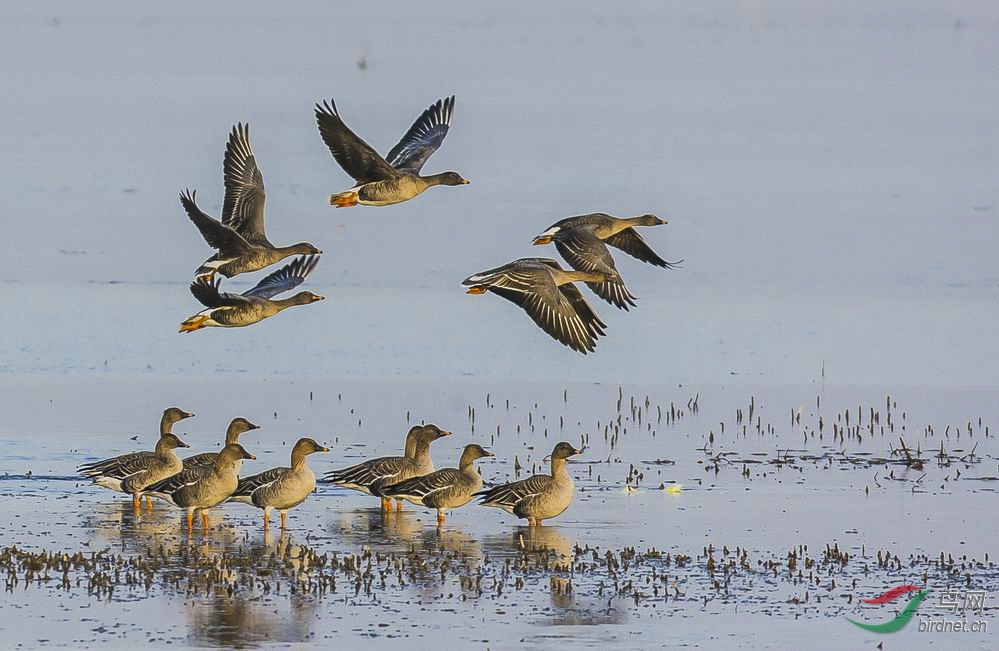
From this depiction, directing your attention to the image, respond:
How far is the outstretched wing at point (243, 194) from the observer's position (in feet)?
57.0


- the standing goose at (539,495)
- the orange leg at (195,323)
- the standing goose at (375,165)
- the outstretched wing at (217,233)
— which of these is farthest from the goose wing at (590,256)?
the orange leg at (195,323)

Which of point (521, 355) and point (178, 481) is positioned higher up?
point (521, 355)

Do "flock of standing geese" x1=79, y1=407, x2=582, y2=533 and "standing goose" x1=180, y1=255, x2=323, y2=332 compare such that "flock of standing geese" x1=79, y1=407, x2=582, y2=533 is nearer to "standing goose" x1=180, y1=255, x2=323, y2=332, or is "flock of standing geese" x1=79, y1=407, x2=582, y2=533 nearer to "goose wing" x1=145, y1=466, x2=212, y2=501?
"goose wing" x1=145, y1=466, x2=212, y2=501

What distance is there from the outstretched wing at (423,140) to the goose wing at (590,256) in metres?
1.95

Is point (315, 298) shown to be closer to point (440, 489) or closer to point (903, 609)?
point (440, 489)

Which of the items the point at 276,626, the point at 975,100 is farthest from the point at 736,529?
the point at 975,100

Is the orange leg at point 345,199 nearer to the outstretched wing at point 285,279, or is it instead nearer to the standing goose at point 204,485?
the outstretched wing at point 285,279

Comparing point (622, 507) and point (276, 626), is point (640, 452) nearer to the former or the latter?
point (622, 507)

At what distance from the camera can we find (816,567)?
494 inches

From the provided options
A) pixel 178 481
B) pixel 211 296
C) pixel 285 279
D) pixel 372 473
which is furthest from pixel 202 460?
pixel 285 279

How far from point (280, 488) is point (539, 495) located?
205 centimetres

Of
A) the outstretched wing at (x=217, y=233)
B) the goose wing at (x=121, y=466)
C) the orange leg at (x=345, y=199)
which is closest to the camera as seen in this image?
the goose wing at (x=121, y=466)

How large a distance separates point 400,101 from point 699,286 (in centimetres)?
1666

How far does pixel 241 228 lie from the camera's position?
1738 centimetres
